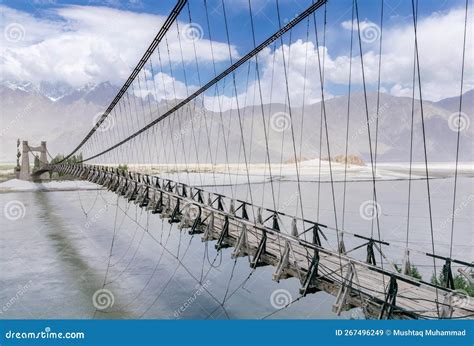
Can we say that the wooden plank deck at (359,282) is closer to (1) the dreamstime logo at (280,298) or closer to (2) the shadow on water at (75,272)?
(1) the dreamstime logo at (280,298)

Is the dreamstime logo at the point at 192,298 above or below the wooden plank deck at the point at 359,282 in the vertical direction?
below

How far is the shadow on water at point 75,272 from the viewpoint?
16125mm

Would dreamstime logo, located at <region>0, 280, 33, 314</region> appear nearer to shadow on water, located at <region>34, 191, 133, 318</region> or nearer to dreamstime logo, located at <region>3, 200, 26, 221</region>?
shadow on water, located at <region>34, 191, 133, 318</region>

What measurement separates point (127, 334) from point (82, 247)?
21.8 metres

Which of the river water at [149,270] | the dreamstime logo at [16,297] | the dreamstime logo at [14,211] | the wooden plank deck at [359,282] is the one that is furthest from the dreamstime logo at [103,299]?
the dreamstime logo at [14,211]

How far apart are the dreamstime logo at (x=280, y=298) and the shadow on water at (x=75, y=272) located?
190 inches

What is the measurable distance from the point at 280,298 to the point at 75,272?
9.95 m

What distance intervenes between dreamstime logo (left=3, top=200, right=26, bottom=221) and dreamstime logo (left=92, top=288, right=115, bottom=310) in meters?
23.7

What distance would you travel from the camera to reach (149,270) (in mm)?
20891

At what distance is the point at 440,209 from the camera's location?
37.8 meters

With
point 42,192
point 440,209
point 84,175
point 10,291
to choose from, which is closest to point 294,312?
point 10,291

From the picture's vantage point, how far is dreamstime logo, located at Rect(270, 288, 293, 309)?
51.5ft

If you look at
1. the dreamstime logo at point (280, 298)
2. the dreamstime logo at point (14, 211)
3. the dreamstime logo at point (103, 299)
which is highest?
the dreamstime logo at point (14, 211)

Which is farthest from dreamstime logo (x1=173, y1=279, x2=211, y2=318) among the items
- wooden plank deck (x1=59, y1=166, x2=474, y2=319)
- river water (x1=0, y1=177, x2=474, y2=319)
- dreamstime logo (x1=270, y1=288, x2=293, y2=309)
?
wooden plank deck (x1=59, y1=166, x2=474, y2=319)
